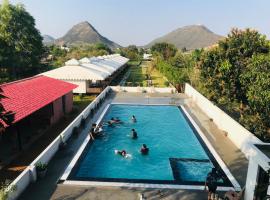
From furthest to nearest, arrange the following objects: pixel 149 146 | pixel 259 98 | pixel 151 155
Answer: pixel 149 146 < pixel 151 155 < pixel 259 98

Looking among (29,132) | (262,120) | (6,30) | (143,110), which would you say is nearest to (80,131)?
(29,132)

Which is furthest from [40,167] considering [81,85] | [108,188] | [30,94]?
[81,85]

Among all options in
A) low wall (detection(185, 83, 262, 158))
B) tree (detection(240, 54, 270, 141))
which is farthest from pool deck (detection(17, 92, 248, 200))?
tree (detection(240, 54, 270, 141))

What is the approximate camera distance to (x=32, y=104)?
1673 cm

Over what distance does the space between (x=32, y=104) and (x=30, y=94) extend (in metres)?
1.74

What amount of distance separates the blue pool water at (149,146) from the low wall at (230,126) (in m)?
2.27

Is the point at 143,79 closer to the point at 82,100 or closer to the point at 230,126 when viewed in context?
the point at 82,100

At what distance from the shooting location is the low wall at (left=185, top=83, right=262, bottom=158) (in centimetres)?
1506

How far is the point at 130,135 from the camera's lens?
65.8 feet

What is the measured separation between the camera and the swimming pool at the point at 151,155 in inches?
528

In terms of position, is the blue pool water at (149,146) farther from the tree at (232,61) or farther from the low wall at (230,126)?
the tree at (232,61)

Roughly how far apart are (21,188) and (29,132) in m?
8.18

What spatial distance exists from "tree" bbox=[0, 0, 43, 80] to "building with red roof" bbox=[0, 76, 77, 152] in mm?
23190

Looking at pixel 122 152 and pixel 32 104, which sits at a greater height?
pixel 32 104
